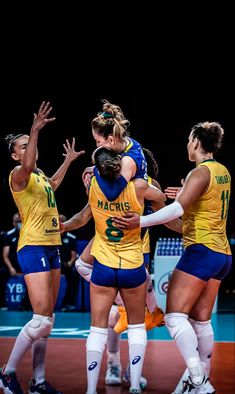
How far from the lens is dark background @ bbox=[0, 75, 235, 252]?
45.0 ft

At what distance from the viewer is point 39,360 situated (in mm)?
4984

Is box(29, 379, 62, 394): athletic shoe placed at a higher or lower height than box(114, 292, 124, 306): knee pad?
lower

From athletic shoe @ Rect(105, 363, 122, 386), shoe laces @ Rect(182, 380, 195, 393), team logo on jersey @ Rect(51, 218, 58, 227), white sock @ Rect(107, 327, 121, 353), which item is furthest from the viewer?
white sock @ Rect(107, 327, 121, 353)

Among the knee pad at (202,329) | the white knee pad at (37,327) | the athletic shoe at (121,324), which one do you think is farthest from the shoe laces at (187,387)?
the white knee pad at (37,327)

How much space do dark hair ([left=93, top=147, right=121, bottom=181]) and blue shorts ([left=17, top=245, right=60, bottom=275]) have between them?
2.85 ft

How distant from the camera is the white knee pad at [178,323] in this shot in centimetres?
453

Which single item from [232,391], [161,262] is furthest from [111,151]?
[161,262]

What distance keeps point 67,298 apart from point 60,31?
5.05m

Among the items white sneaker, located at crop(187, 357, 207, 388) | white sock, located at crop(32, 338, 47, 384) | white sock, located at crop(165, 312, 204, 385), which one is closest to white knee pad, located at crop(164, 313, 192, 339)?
white sock, located at crop(165, 312, 204, 385)

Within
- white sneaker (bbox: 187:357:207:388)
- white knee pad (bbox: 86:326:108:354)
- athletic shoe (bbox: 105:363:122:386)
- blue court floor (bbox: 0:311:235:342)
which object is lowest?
blue court floor (bbox: 0:311:235:342)

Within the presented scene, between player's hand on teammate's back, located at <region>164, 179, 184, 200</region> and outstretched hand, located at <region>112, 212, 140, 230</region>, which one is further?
player's hand on teammate's back, located at <region>164, 179, 184, 200</region>

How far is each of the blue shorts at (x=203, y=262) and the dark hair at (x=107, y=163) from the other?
0.78m

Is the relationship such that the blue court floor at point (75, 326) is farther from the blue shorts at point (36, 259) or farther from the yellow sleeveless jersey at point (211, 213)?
the yellow sleeveless jersey at point (211, 213)

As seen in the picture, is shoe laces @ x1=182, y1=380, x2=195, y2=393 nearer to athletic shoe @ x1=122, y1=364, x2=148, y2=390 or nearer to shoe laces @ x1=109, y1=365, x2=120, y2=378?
athletic shoe @ x1=122, y1=364, x2=148, y2=390
